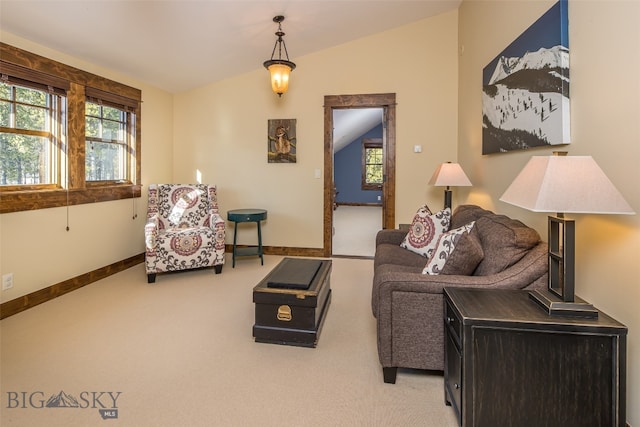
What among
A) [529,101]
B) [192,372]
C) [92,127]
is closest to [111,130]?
[92,127]

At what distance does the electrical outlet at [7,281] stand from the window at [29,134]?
72cm

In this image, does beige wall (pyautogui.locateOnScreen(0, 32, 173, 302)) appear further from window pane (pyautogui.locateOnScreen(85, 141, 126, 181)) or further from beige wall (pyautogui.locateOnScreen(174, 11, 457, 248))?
beige wall (pyautogui.locateOnScreen(174, 11, 457, 248))

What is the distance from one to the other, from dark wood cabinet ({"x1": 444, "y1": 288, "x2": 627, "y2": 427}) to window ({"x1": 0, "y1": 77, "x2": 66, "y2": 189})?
141 inches

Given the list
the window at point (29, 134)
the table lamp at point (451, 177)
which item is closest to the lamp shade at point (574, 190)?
the table lamp at point (451, 177)

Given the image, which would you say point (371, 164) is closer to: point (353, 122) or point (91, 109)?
point (353, 122)

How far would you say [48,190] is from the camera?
3.20 m

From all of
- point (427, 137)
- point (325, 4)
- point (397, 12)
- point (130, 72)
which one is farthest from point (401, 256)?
point (130, 72)

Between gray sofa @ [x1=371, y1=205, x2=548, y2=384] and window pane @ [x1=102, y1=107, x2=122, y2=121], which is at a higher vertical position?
window pane @ [x1=102, y1=107, x2=122, y2=121]

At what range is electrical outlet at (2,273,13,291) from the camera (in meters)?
2.79

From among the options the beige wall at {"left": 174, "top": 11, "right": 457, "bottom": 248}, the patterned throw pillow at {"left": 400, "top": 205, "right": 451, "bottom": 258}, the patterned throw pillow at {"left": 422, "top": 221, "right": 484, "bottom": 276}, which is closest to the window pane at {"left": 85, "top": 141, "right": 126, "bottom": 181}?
the beige wall at {"left": 174, "top": 11, "right": 457, "bottom": 248}

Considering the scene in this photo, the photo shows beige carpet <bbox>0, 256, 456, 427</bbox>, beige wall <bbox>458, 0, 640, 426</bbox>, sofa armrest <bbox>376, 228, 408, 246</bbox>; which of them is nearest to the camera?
beige wall <bbox>458, 0, 640, 426</bbox>

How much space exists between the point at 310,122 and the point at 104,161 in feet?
8.30

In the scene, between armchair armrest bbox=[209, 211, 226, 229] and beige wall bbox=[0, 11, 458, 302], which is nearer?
armchair armrest bbox=[209, 211, 226, 229]

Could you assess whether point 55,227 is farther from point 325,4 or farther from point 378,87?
point 378,87
